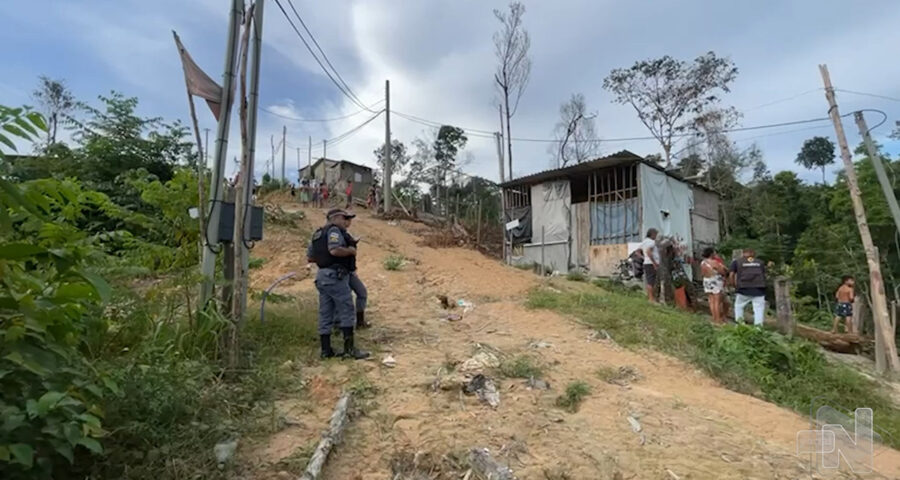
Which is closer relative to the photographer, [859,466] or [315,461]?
[315,461]

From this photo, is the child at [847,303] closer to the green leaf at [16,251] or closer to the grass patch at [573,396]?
the grass patch at [573,396]

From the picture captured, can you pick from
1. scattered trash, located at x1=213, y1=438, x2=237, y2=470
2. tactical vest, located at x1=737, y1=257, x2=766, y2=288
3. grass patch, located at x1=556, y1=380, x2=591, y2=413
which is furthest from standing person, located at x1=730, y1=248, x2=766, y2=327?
scattered trash, located at x1=213, y1=438, x2=237, y2=470

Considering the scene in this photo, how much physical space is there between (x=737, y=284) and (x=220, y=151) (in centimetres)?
826

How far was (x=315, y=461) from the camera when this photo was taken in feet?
9.02

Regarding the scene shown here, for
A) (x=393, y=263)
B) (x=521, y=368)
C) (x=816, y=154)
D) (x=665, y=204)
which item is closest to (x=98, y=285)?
(x=521, y=368)

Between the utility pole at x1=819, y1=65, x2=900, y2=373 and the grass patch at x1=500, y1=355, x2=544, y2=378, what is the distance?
712 centimetres

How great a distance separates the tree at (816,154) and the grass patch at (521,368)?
53203mm

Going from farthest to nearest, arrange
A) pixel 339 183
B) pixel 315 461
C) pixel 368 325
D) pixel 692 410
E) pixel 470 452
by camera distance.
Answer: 1. pixel 339 183
2. pixel 368 325
3. pixel 692 410
4. pixel 470 452
5. pixel 315 461

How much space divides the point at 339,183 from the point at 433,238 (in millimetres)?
17436

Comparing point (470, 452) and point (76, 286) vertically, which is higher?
point (76, 286)

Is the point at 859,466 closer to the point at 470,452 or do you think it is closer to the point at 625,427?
the point at 625,427

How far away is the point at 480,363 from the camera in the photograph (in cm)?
481

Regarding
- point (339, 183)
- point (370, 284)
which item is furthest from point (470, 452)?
point (339, 183)

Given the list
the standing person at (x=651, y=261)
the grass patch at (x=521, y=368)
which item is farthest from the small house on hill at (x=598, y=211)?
the grass patch at (x=521, y=368)
